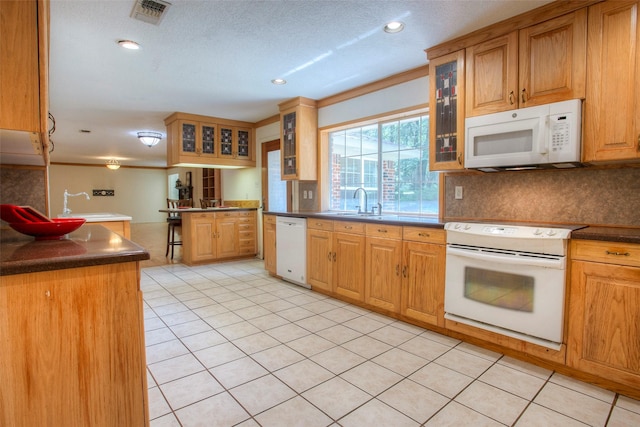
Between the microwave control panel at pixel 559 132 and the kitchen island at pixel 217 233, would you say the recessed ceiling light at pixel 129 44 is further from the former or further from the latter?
the microwave control panel at pixel 559 132

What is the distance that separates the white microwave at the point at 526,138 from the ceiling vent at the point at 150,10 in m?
2.33

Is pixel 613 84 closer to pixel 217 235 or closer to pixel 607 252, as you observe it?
pixel 607 252

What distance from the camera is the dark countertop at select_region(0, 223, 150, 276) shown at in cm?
110

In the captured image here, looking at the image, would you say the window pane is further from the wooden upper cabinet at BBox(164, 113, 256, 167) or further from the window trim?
the wooden upper cabinet at BBox(164, 113, 256, 167)

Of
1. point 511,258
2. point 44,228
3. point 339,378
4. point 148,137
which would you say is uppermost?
point 148,137

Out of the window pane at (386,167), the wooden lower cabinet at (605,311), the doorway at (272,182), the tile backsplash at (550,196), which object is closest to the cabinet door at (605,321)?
the wooden lower cabinet at (605,311)

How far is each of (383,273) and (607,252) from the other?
161cm

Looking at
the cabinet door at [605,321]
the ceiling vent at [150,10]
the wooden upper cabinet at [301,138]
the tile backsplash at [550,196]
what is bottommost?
the cabinet door at [605,321]

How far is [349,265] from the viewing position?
343cm

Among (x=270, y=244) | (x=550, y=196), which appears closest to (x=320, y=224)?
(x=270, y=244)

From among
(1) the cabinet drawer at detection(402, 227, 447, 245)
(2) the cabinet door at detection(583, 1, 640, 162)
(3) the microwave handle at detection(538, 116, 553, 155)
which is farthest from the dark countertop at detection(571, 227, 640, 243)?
(1) the cabinet drawer at detection(402, 227, 447, 245)

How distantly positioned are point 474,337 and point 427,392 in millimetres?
797

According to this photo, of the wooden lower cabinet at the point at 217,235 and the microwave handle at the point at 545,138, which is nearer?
the microwave handle at the point at 545,138

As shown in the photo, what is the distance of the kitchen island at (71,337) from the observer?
1110mm
